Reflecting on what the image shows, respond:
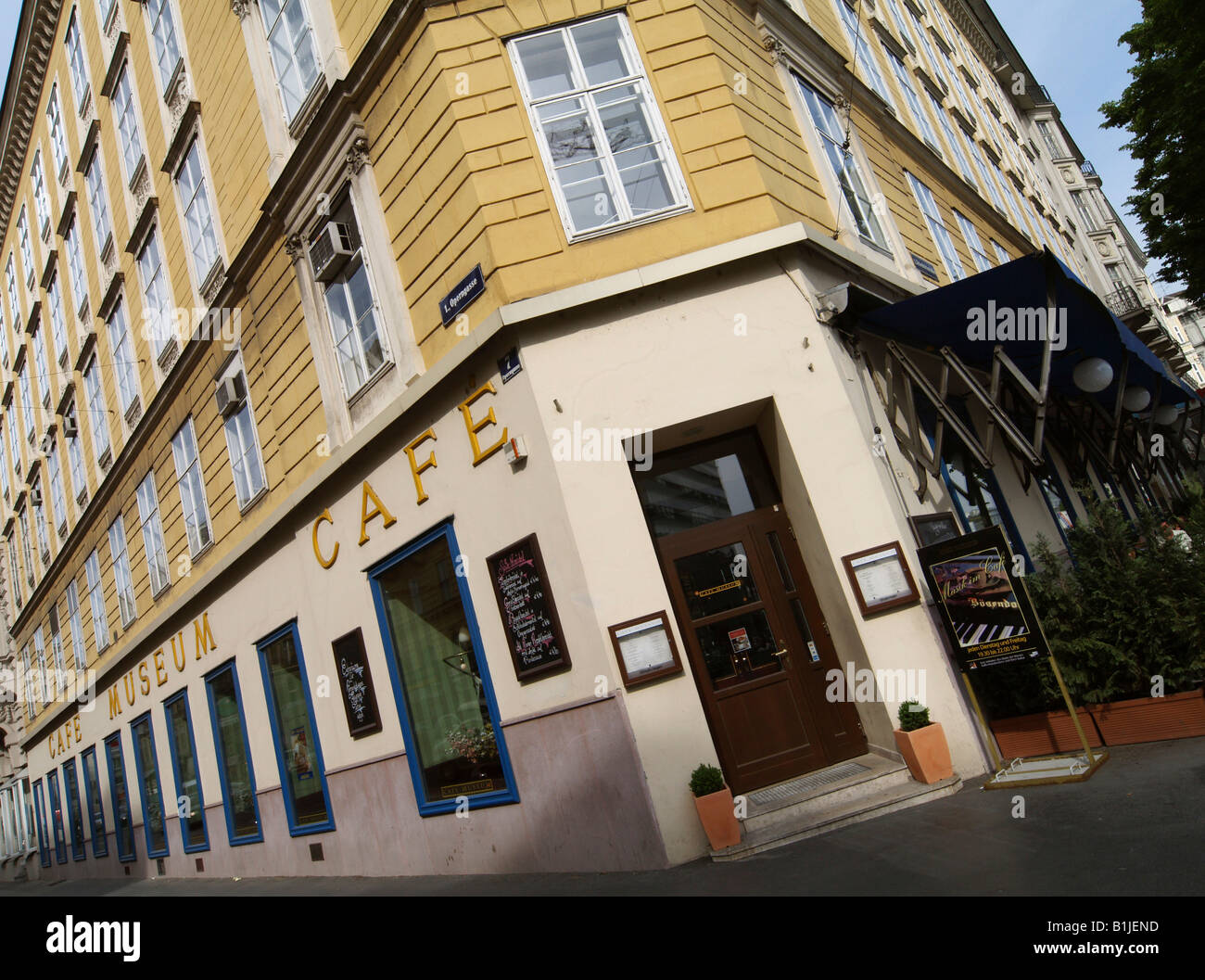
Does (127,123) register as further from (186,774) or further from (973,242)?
(973,242)

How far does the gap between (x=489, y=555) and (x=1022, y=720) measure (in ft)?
15.9

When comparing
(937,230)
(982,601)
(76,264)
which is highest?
(76,264)

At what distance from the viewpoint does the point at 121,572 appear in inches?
710

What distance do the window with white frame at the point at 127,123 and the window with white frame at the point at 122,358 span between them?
2770 millimetres

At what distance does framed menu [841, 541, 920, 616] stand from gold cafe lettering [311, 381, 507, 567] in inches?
131

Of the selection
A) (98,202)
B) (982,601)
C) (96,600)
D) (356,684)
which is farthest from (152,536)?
(982,601)

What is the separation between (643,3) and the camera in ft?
28.7

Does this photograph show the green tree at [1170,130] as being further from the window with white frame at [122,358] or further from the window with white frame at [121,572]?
the window with white frame at [121,572]

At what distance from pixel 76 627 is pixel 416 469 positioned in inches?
701

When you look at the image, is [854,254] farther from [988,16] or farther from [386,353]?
[988,16]

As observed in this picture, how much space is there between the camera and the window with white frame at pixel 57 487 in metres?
22.1

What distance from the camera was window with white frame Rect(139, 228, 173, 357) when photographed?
14875mm
